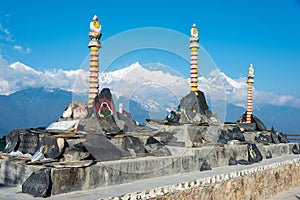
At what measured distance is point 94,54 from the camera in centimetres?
1630

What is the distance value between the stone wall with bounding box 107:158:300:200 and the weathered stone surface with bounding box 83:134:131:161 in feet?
5.40

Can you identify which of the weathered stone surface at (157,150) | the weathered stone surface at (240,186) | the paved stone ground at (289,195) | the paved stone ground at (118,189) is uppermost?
the weathered stone surface at (157,150)

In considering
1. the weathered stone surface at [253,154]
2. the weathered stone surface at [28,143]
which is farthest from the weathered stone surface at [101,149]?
the weathered stone surface at [253,154]

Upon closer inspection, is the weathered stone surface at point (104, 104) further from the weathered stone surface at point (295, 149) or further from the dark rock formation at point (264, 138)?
the weathered stone surface at point (295, 149)

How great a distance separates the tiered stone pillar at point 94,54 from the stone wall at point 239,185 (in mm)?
8287

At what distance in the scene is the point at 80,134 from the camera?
9391mm

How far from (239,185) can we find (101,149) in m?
4.99

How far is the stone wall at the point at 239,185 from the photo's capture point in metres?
7.99

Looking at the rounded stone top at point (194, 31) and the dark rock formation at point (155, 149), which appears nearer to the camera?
the dark rock formation at point (155, 149)

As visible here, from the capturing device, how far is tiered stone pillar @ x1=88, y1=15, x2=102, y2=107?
16234mm

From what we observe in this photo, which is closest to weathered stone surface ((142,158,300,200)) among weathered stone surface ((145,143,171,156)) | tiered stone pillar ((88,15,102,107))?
weathered stone surface ((145,143,171,156))

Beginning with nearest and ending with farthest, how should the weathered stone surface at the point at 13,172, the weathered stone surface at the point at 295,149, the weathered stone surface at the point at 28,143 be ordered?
the weathered stone surface at the point at 13,172, the weathered stone surface at the point at 28,143, the weathered stone surface at the point at 295,149

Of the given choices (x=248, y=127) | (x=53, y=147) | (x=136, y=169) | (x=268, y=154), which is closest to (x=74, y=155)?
(x=53, y=147)

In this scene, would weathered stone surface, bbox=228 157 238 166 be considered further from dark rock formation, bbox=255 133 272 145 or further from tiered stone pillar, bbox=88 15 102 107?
tiered stone pillar, bbox=88 15 102 107
